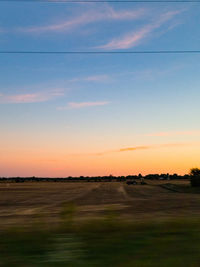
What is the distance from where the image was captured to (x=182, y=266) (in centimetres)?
498

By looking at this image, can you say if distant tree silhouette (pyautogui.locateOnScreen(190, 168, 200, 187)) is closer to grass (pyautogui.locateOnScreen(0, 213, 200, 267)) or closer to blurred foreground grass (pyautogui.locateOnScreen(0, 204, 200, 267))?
grass (pyautogui.locateOnScreen(0, 213, 200, 267))

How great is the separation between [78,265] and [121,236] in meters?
1.62

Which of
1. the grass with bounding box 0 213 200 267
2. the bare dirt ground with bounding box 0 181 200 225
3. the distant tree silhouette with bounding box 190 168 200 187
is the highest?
the distant tree silhouette with bounding box 190 168 200 187

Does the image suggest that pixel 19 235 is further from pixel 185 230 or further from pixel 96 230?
pixel 185 230

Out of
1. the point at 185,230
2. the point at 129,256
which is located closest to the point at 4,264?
the point at 129,256

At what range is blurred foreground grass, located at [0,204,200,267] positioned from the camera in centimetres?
519

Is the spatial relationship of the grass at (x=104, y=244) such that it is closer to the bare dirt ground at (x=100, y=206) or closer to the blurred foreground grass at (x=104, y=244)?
the blurred foreground grass at (x=104, y=244)

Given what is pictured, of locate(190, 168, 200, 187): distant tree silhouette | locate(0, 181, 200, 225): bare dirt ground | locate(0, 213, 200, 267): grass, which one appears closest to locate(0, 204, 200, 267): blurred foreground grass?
locate(0, 213, 200, 267): grass

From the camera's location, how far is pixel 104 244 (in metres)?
5.99

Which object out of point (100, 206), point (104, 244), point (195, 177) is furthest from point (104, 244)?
point (195, 177)

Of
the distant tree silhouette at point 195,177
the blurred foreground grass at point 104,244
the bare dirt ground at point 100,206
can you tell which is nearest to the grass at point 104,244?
the blurred foreground grass at point 104,244

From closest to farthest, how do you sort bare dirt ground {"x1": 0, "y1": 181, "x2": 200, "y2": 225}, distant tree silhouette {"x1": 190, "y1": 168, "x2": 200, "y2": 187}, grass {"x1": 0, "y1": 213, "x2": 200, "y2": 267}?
grass {"x1": 0, "y1": 213, "x2": 200, "y2": 267}
bare dirt ground {"x1": 0, "y1": 181, "x2": 200, "y2": 225}
distant tree silhouette {"x1": 190, "y1": 168, "x2": 200, "y2": 187}

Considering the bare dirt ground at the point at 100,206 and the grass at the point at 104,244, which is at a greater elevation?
the bare dirt ground at the point at 100,206

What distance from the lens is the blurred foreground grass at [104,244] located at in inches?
204
